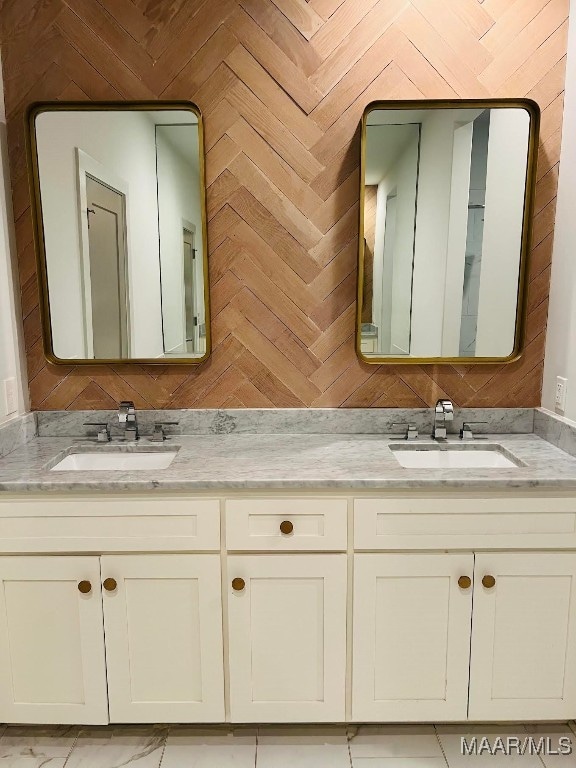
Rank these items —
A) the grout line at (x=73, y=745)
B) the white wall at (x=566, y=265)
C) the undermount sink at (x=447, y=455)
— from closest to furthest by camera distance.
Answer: the grout line at (x=73, y=745)
the white wall at (x=566, y=265)
the undermount sink at (x=447, y=455)

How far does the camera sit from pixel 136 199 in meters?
1.96

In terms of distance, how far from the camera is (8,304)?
1.96 metres

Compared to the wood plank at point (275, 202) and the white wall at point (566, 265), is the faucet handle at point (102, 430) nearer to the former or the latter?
the wood plank at point (275, 202)

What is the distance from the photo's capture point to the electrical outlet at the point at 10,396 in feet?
6.29

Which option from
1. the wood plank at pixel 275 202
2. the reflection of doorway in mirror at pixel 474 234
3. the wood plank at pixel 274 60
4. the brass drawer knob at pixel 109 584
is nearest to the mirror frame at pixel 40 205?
the wood plank at pixel 275 202

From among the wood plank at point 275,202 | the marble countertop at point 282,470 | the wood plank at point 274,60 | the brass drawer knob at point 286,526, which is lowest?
the brass drawer knob at point 286,526

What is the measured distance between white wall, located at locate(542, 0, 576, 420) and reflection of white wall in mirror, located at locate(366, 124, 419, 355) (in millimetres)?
501

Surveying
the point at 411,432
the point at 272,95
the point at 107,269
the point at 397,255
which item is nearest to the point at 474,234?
the point at 397,255

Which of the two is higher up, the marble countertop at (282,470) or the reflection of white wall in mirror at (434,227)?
the reflection of white wall in mirror at (434,227)

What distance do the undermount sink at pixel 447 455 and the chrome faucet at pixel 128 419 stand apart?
0.91 meters

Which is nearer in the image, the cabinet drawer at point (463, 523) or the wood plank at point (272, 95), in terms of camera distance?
the cabinet drawer at point (463, 523)

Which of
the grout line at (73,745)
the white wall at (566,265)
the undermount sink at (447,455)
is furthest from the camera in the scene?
the undermount sink at (447,455)

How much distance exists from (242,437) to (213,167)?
3.15 feet

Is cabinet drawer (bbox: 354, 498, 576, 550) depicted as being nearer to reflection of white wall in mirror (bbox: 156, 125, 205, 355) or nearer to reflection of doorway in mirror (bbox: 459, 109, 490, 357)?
reflection of doorway in mirror (bbox: 459, 109, 490, 357)
